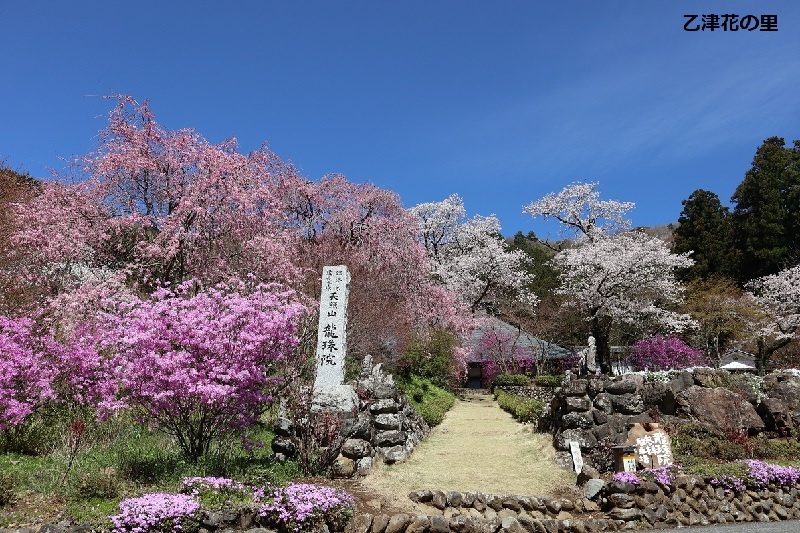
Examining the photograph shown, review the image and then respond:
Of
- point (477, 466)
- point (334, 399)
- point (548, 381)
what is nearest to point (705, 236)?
point (548, 381)

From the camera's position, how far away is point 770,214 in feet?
108

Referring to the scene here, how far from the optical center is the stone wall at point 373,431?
365 inches

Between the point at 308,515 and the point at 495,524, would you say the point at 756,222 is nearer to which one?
the point at 495,524

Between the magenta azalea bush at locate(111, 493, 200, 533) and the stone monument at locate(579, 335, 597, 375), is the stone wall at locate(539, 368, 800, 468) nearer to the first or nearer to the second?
the stone monument at locate(579, 335, 597, 375)

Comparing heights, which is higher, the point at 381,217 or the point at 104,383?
the point at 381,217

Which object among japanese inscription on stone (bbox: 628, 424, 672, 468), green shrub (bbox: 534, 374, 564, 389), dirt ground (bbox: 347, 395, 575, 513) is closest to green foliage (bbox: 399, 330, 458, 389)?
green shrub (bbox: 534, 374, 564, 389)

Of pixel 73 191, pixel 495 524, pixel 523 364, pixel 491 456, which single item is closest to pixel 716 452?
pixel 491 456

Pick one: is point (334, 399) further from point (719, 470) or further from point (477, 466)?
point (719, 470)

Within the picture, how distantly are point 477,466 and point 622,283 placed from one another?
719 inches

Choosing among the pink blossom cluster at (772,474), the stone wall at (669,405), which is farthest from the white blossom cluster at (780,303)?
the pink blossom cluster at (772,474)

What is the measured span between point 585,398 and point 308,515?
7698mm

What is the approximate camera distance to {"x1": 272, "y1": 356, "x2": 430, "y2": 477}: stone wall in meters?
9.28

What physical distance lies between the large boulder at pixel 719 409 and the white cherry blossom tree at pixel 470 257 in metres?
19.4

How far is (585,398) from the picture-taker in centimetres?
1198
